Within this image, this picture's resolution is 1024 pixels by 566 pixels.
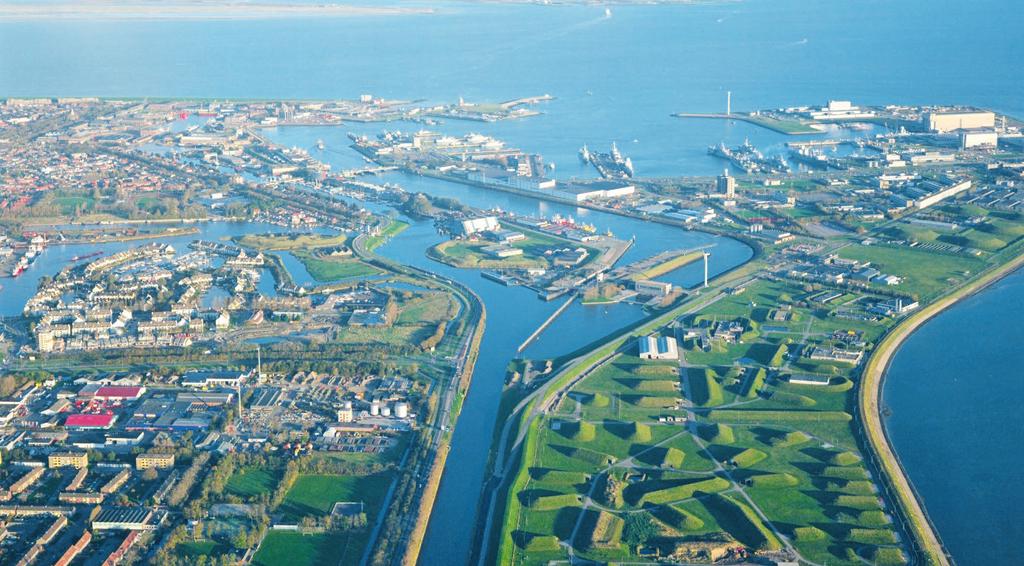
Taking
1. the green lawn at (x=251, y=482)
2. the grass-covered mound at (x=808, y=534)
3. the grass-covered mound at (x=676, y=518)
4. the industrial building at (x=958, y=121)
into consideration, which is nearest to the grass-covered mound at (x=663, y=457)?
the grass-covered mound at (x=676, y=518)

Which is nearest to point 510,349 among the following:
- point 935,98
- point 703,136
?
point 703,136

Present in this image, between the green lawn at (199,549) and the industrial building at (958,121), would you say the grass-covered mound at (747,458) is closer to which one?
the green lawn at (199,549)

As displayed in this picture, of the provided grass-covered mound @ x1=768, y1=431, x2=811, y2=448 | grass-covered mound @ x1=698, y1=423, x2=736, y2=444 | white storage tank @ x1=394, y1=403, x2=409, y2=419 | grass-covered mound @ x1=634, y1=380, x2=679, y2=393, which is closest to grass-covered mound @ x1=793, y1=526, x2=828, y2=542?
grass-covered mound @ x1=768, y1=431, x2=811, y2=448

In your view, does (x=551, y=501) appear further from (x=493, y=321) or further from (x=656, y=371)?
(x=493, y=321)

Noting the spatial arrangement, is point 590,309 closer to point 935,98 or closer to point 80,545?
point 80,545

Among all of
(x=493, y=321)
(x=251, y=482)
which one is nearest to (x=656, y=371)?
(x=493, y=321)
